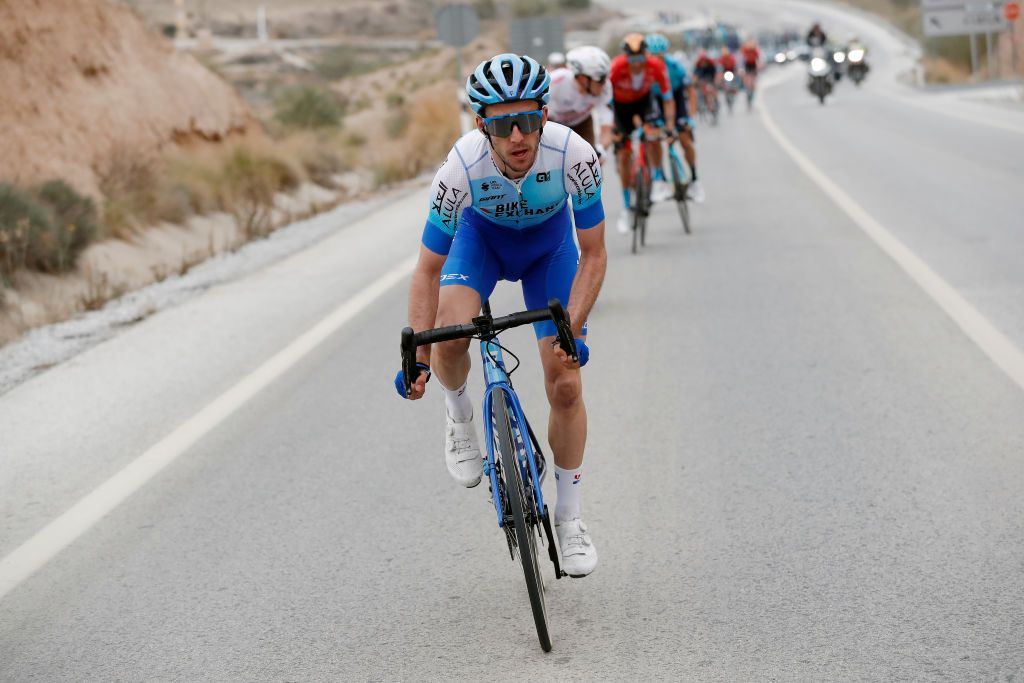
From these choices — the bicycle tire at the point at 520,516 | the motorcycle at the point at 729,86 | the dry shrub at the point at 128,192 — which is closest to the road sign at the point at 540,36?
the motorcycle at the point at 729,86

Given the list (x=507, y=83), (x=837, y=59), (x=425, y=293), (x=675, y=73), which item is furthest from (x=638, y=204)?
(x=837, y=59)

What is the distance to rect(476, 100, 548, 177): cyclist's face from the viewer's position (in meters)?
4.54

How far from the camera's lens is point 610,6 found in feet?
461

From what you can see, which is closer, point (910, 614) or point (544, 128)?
point (910, 614)

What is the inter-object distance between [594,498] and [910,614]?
67.6 inches

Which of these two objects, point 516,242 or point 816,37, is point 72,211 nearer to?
point 516,242

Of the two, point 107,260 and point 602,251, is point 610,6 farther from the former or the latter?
point 602,251

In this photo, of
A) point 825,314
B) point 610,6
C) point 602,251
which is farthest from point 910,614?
point 610,6

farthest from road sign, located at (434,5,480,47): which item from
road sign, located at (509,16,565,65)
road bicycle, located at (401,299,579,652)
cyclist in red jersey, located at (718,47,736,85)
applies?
road bicycle, located at (401,299,579,652)

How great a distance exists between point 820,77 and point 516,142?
37299 millimetres

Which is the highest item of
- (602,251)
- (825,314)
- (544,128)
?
(544,128)

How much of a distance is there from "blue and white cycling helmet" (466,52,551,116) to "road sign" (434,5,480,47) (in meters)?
22.2

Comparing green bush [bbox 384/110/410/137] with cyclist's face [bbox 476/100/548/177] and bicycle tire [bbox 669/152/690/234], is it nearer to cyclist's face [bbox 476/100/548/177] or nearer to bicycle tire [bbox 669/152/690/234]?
bicycle tire [bbox 669/152/690/234]

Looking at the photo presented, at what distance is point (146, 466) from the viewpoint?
679 cm
